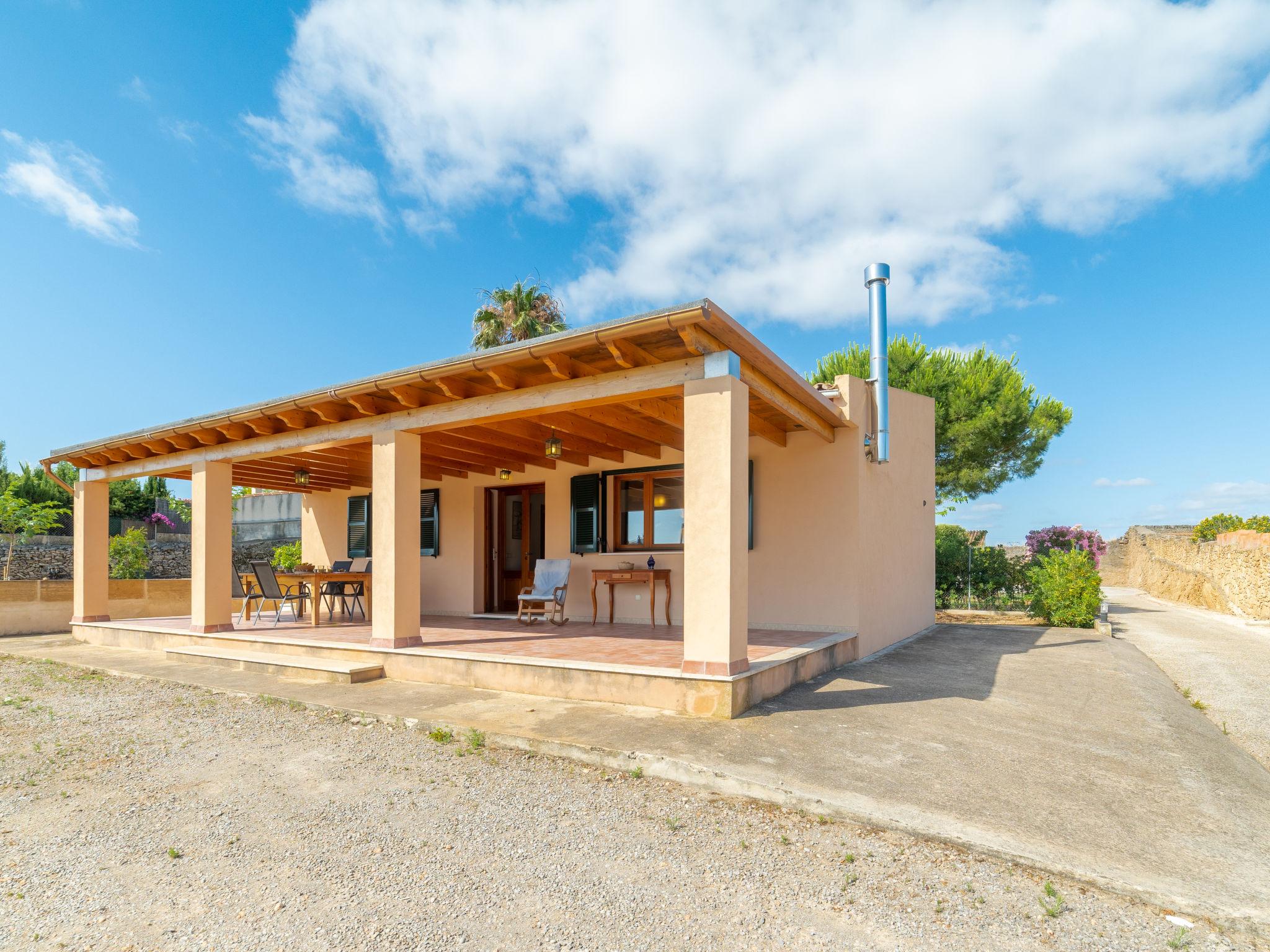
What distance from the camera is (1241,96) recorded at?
717 cm

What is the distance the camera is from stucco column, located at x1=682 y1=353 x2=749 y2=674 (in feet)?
14.1

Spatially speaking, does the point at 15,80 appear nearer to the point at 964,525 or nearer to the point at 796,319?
the point at 796,319

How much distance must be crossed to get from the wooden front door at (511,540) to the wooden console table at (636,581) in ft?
5.77

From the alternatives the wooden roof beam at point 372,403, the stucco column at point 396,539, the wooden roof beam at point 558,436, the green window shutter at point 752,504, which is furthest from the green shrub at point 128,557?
the green window shutter at point 752,504

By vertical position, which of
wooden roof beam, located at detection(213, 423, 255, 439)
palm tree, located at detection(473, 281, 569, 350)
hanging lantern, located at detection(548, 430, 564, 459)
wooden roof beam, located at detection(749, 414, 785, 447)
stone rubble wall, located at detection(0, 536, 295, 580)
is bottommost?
stone rubble wall, located at detection(0, 536, 295, 580)

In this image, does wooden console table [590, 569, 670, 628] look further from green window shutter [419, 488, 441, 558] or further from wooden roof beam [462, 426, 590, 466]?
green window shutter [419, 488, 441, 558]

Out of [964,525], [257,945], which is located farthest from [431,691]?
[964,525]

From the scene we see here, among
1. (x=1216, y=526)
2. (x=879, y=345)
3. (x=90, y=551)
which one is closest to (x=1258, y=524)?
(x=1216, y=526)

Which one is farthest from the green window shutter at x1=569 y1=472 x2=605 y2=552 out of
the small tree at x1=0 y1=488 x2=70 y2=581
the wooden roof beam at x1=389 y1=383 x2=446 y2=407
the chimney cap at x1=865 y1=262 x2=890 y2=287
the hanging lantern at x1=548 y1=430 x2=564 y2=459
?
the small tree at x1=0 y1=488 x2=70 y2=581

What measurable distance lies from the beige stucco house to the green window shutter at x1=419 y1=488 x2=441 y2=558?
0.04 metres

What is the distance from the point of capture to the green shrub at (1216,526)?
73.2ft

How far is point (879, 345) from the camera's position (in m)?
7.02

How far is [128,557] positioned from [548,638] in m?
10.6

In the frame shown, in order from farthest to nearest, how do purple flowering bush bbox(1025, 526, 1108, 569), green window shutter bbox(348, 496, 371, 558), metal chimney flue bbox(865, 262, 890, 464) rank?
purple flowering bush bbox(1025, 526, 1108, 569) → green window shutter bbox(348, 496, 371, 558) → metal chimney flue bbox(865, 262, 890, 464)
